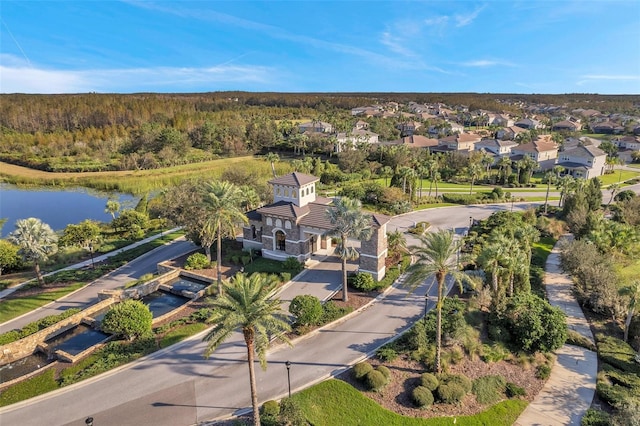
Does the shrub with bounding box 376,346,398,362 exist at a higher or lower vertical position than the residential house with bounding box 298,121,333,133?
lower

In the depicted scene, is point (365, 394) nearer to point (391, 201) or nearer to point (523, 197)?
point (391, 201)

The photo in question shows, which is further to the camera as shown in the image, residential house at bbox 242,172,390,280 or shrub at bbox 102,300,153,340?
residential house at bbox 242,172,390,280

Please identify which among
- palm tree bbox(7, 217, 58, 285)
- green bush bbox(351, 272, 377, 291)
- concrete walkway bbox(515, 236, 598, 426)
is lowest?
concrete walkway bbox(515, 236, 598, 426)

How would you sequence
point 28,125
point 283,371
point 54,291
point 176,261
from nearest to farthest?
point 283,371 → point 54,291 → point 176,261 → point 28,125

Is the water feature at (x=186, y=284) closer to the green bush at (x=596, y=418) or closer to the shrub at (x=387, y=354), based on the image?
the shrub at (x=387, y=354)

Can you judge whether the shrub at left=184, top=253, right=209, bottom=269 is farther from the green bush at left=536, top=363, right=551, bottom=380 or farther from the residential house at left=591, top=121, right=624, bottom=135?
the residential house at left=591, top=121, right=624, bottom=135

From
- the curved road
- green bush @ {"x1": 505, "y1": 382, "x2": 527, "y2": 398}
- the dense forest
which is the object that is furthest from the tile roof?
the dense forest

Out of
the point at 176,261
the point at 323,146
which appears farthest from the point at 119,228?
the point at 323,146
